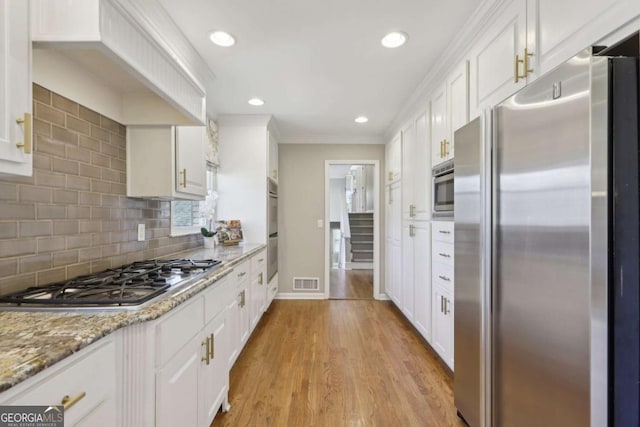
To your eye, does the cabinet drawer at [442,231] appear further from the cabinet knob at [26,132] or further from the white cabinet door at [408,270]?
the cabinet knob at [26,132]

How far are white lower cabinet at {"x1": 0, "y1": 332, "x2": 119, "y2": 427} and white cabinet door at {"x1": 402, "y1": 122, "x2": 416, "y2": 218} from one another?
8.97 feet

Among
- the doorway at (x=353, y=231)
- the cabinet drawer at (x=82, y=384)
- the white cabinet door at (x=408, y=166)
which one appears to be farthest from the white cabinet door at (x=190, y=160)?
the doorway at (x=353, y=231)

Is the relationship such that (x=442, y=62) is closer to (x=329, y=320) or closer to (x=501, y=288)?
(x=501, y=288)

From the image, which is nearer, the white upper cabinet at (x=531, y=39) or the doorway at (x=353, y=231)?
the white upper cabinet at (x=531, y=39)

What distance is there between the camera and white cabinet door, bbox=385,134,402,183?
12.0 feet

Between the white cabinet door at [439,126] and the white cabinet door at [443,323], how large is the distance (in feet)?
3.46

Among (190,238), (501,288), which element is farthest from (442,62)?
(190,238)

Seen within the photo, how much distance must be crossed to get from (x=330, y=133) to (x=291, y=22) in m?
2.56

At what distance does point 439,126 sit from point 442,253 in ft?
3.37

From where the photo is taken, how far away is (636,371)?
878mm

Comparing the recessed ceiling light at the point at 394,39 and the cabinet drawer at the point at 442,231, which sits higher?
the recessed ceiling light at the point at 394,39

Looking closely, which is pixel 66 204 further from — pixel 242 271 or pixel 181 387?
pixel 242 271

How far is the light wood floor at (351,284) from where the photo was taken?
15.3ft

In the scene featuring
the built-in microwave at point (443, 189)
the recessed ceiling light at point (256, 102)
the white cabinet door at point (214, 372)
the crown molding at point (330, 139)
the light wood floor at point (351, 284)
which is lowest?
the light wood floor at point (351, 284)
